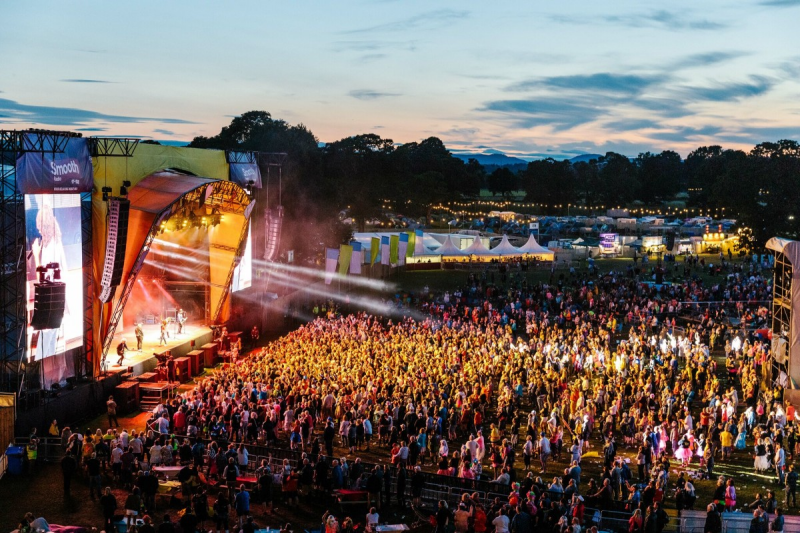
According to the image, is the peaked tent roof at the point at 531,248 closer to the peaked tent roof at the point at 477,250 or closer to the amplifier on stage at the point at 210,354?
the peaked tent roof at the point at 477,250

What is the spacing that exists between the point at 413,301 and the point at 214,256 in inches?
446

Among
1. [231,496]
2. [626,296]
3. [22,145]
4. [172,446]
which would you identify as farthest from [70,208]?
[626,296]

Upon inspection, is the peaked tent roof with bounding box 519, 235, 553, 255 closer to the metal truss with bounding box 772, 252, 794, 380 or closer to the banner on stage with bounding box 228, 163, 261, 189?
the banner on stage with bounding box 228, 163, 261, 189

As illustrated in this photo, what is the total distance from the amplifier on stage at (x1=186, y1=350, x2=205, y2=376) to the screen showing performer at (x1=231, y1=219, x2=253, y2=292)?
5748mm

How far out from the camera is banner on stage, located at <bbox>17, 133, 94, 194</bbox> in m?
19.8

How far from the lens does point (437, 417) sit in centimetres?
1859

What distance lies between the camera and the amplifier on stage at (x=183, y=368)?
25.9m

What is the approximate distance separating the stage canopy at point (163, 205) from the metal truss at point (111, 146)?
10.5 inches

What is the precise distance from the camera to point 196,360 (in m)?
27.2

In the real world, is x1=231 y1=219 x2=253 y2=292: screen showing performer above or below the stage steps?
above

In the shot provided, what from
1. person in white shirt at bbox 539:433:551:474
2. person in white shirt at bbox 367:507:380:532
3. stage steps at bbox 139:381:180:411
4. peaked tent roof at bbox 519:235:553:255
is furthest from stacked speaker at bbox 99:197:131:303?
peaked tent roof at bbox 519:235:553:255

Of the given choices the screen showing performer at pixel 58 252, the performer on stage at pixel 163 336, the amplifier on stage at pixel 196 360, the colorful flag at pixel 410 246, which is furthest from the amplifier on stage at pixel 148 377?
the colorful flag at pixel 410 246

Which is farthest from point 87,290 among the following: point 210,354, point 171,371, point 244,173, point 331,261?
point 331,261

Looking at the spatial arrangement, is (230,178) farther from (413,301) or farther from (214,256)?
(413,301)
